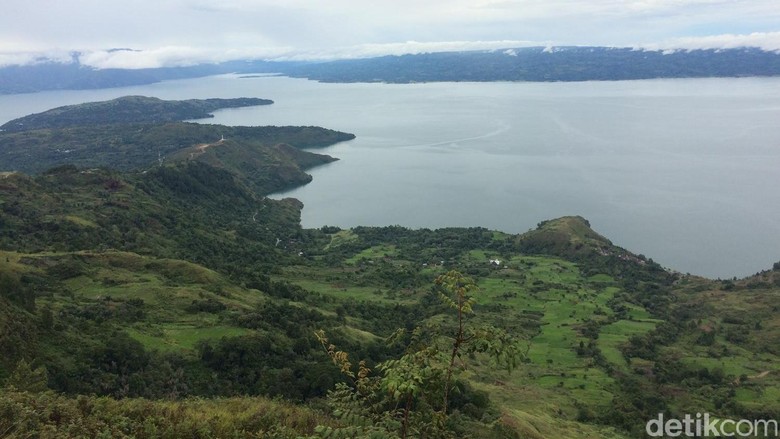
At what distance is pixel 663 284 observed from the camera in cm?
7269

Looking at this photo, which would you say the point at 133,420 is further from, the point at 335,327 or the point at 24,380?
the point at 335,327

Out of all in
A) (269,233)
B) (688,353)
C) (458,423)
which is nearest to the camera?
(458,423)

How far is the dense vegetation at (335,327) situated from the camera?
30.2 feet

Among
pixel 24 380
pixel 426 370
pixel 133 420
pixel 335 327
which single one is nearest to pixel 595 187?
pixel 335 327

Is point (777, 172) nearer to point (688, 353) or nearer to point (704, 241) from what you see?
point (704, 241)

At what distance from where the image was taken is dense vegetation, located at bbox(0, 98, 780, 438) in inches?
362

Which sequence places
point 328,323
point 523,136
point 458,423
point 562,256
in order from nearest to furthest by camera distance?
point 458,423
point 328,323
point 562,256
point 523,136

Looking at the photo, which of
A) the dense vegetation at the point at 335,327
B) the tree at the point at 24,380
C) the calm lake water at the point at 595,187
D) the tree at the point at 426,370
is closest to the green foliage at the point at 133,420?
the dense vegetation at the point at 335,327

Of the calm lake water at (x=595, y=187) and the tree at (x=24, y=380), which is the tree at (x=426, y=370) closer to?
the tree at (x=24, y=380)

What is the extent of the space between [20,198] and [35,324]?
151 feet

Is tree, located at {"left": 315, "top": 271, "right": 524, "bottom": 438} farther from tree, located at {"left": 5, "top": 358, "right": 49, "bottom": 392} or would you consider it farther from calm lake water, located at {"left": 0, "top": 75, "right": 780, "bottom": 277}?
calm lake water, located at {"left": 0, "top": 75, "right": 780, "bottom": 277}

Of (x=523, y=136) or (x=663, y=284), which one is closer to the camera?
(x=663, y=284)

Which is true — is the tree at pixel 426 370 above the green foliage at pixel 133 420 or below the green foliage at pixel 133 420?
above

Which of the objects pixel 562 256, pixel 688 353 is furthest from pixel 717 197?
pixel 688 353
